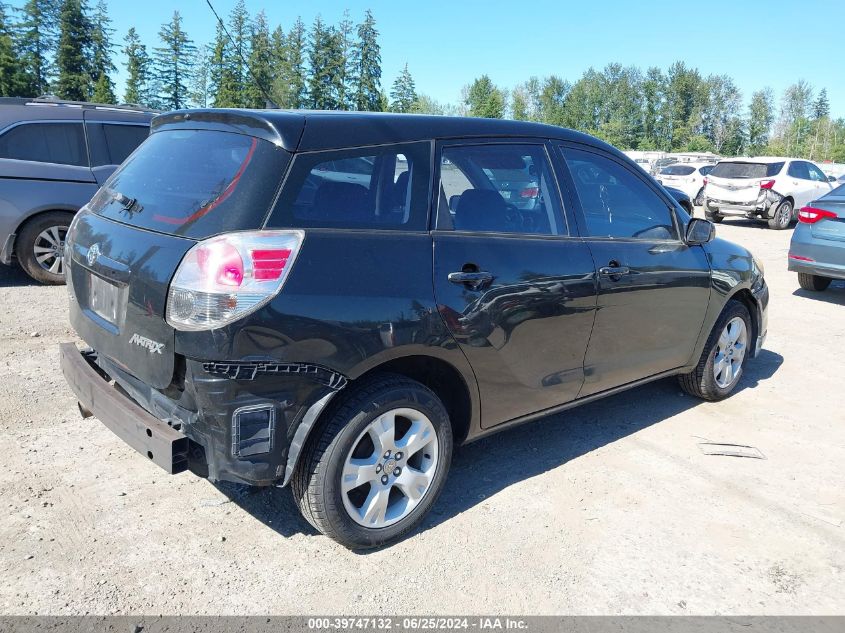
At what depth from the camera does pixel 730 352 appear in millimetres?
4992

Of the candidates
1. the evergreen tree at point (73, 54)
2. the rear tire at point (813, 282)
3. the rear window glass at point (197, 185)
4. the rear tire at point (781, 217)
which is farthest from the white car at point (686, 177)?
the evergreen tree at point (73, 54)

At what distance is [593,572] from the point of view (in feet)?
9.63

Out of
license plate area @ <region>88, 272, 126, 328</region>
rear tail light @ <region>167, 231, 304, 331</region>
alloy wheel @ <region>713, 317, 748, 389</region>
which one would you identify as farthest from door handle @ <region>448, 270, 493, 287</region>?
alloy wheel @ <region>713, 317, 748, 389</region>

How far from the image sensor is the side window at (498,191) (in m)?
3.16

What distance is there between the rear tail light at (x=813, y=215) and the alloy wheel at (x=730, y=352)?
4444 mm

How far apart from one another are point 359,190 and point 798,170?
61.5ft

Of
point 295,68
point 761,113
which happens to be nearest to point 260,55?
point 295,68

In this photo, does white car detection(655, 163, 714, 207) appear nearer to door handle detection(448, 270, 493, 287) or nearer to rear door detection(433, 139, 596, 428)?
rear door detection(433, 139, 596, 428)

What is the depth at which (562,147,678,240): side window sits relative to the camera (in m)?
3.80

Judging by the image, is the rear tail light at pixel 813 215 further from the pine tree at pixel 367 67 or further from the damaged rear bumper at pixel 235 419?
the pine tree at pixel 367 67

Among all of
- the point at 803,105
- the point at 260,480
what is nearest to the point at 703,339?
the point at 260,480

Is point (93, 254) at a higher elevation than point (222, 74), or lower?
lower

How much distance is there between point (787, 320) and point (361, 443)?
6.62 metres

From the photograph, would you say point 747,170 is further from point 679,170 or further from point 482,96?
point 482,96
